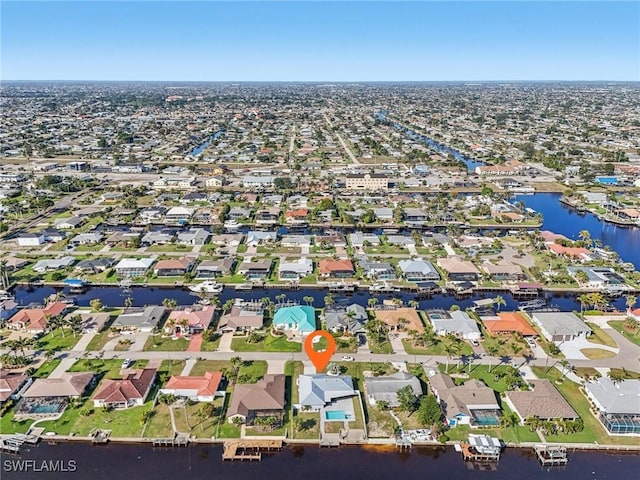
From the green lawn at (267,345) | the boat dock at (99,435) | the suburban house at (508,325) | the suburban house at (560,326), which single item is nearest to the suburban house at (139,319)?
the green lawn at (267,345)

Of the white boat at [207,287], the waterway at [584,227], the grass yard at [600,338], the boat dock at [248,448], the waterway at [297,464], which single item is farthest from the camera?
the waterway at [584,227]

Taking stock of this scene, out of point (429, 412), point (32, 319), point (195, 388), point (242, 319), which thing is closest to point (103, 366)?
point (195, 388)

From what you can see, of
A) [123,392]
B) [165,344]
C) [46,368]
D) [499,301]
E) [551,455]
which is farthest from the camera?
[499,301]

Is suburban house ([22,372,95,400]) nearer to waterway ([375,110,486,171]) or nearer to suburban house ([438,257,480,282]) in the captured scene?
suburban house ([438,257,480,282])

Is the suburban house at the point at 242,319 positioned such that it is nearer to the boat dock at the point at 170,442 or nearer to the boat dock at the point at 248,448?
the boat dock at the point at 170,442

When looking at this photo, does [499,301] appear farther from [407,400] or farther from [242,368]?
[242,368]
